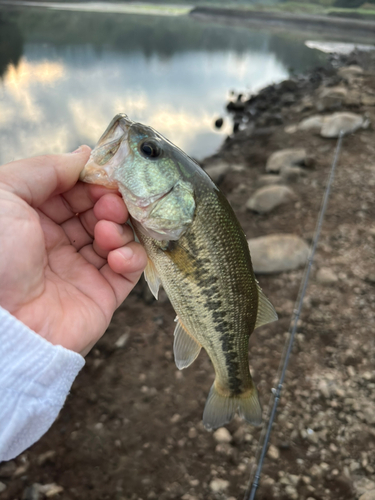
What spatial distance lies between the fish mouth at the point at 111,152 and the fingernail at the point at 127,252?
369 mm

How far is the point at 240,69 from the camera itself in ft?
94.1

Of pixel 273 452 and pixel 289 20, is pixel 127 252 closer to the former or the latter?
pixel 273 452

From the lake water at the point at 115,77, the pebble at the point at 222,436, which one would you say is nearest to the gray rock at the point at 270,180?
the lake water at the point at 115,77

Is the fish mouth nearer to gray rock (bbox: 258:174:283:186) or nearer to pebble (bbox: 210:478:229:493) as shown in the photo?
pebble (bbox: 210:478:229:493)

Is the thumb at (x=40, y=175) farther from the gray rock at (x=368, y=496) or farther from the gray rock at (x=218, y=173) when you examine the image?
the gray rock at (x=218, y=173)

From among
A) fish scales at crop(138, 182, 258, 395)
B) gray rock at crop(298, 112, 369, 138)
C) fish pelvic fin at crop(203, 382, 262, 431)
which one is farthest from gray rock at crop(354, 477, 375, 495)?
gray rock at crop(298, 112, 369, 138)

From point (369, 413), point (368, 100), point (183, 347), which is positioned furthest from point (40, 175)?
point (368, 100)

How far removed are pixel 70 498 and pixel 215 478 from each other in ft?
4.17

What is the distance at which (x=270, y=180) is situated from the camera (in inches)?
333

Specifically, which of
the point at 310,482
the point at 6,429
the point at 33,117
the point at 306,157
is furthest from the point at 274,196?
the point at 33,117

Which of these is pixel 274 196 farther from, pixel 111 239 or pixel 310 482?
pixel 111 239

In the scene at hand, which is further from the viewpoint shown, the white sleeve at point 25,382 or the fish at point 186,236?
the fish at point 186,236

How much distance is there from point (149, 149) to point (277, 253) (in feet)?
13.1

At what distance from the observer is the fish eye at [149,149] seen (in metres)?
2.00
